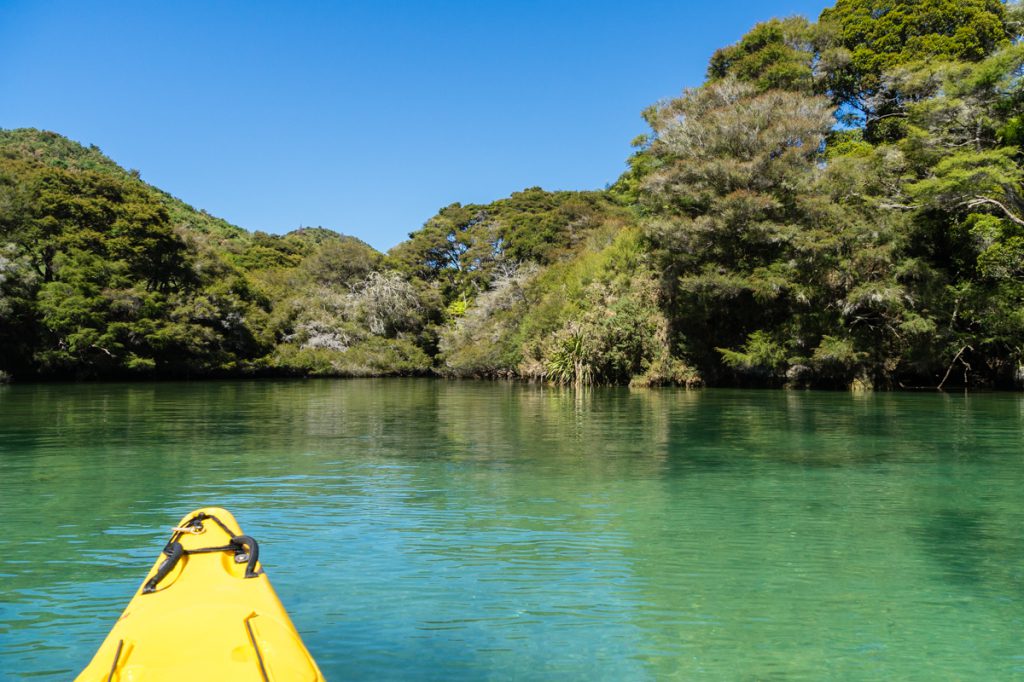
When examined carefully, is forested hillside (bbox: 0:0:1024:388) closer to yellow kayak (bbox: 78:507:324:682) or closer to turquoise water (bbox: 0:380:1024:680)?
turquoise water (bbox: 0:380:1024:680)

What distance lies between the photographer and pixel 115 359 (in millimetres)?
40719

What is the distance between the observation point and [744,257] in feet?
105

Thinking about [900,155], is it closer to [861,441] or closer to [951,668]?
[861,441]

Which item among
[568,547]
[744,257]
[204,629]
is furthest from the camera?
[744,257]

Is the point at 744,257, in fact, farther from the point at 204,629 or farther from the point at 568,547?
the point at 204,629

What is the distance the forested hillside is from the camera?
2733 cm

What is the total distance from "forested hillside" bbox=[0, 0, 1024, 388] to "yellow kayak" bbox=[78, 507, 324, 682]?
26.6 metres

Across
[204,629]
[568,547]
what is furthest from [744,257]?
[204,629]

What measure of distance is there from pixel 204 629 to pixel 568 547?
3820 millimetres

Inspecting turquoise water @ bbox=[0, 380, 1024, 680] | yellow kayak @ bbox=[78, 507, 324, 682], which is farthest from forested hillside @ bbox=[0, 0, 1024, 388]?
yellow kayak @ bbox=[78, 507, 324, 682]

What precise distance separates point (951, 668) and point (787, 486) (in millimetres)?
5224

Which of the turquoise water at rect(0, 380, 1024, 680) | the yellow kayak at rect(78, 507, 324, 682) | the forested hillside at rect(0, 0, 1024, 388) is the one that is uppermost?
the forested hillside at rect(0, 0, 1024, 388)

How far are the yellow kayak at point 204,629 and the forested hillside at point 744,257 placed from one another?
2657 centimetres

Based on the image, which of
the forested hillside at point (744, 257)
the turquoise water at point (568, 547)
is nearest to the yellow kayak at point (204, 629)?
the turquoise water at point (568, 547)
